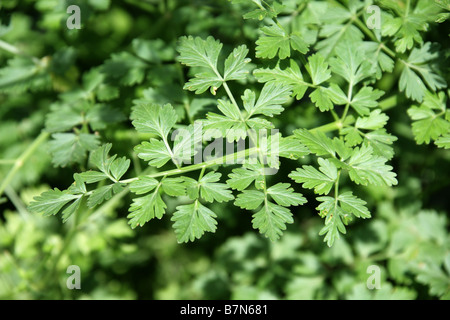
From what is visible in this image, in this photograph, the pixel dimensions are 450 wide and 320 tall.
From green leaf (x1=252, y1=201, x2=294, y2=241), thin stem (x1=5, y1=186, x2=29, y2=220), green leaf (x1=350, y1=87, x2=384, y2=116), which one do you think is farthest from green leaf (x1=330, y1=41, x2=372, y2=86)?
thin stem (x1=5, y1=186, x2=29, y2=220)

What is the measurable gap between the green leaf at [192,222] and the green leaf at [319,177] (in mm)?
301

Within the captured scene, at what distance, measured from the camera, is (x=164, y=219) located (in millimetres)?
2533

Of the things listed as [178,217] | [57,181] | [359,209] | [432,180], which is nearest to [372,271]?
[432,180]

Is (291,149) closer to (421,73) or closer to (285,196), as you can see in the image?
(285,196)

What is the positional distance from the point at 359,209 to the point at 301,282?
92 cm

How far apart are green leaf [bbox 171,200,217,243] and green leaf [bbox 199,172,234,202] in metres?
0.06

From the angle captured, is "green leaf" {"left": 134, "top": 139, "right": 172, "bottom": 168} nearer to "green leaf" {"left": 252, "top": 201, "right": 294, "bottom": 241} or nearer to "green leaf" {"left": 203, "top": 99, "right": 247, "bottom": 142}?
"green leaf" {"left": 203, "top": 99, "right": 247, "bottom": 142}

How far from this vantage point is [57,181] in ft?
8.18

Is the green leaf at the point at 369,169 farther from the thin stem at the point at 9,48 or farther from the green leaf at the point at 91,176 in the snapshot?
the thin stem at the point at 9,48

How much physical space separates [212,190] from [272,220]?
213 mm

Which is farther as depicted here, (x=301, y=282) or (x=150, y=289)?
(x=150, y=289)

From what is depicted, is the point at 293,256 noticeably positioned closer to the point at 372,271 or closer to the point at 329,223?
the point at 372,271

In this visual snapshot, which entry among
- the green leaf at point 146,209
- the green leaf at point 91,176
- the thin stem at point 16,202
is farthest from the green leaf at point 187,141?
the thin stem at point 16,202

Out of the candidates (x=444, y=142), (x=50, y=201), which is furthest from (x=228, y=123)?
(x=444, y=142)
